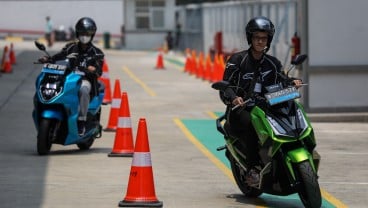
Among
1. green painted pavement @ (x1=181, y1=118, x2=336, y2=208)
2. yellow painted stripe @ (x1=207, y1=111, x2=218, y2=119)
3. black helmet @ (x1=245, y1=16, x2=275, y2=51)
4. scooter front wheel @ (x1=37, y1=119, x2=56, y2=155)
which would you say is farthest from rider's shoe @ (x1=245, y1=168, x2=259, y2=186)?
yellow painted stripe @ (x1=207, y1=111, x2=218, y2=119)

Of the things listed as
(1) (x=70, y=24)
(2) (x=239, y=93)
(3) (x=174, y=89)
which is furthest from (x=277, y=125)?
(1) (x=70, y=24)

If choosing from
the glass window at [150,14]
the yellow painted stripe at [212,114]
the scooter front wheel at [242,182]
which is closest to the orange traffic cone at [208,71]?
the yellow painted stripe at [212,114]

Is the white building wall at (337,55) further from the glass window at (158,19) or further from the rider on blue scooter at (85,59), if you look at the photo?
the glass window at (158,19)

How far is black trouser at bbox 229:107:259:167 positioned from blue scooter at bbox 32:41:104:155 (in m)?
4.28

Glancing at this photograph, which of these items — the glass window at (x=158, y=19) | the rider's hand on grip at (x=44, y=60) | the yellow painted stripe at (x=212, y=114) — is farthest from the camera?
the glass window at (x=158, y=19)

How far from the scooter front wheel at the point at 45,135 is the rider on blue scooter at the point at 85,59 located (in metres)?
0.52

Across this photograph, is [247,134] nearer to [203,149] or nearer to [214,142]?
[203,149]

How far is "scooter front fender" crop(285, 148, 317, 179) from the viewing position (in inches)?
375

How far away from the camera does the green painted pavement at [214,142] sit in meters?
10.6

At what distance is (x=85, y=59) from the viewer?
14.9 meters

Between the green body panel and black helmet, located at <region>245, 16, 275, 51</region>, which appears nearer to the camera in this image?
the green body panel

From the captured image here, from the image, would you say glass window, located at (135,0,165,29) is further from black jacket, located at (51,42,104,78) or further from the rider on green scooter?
the rider on green scooter

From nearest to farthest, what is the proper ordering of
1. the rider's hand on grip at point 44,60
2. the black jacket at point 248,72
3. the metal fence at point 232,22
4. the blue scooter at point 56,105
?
the black jacket at point 248,72, the blue scooter at point 56,105, the rider's hand on grip at point 44,60, the metal fence at point 232,22

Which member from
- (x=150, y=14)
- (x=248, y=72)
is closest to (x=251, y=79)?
(x=248, y=72)
